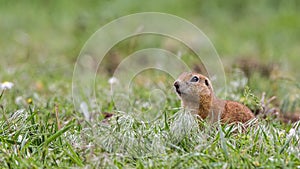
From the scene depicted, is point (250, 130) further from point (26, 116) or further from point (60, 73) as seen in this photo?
point (60, 73)

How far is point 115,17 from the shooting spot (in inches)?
336

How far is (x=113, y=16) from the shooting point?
339 inches

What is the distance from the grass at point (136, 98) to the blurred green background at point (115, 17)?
16 mm

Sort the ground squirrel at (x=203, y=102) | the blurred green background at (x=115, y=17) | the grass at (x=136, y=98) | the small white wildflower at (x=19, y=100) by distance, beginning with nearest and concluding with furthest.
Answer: the grass at (x=136, y=98) < the ground squirrel at (x=203, y=102) < the small white wildflower at (x=19, y=100) < the blurred green background at (x=115, y=17)

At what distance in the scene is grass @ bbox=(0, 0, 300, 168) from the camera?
11.4 feet

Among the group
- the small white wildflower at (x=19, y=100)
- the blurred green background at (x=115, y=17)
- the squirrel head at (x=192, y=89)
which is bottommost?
the squirrel head at (x=192, y=89)

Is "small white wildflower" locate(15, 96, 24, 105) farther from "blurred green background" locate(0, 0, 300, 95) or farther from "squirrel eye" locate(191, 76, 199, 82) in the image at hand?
"squirrel eye" locate(191, 76, 199, 82)

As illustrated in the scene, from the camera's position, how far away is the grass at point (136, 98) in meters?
3.49

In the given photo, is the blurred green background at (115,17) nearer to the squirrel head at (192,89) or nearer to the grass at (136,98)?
the grass at (136,98)

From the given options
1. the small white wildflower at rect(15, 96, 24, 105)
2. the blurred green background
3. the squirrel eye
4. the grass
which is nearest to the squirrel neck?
the squirrel eye

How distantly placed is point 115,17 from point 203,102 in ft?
13.7

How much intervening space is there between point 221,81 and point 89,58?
2.35 metres

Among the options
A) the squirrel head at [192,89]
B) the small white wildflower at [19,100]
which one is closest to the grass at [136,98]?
the small white wildflower at [19,100]

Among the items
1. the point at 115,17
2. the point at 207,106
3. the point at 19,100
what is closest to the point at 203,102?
the point at 207,106
